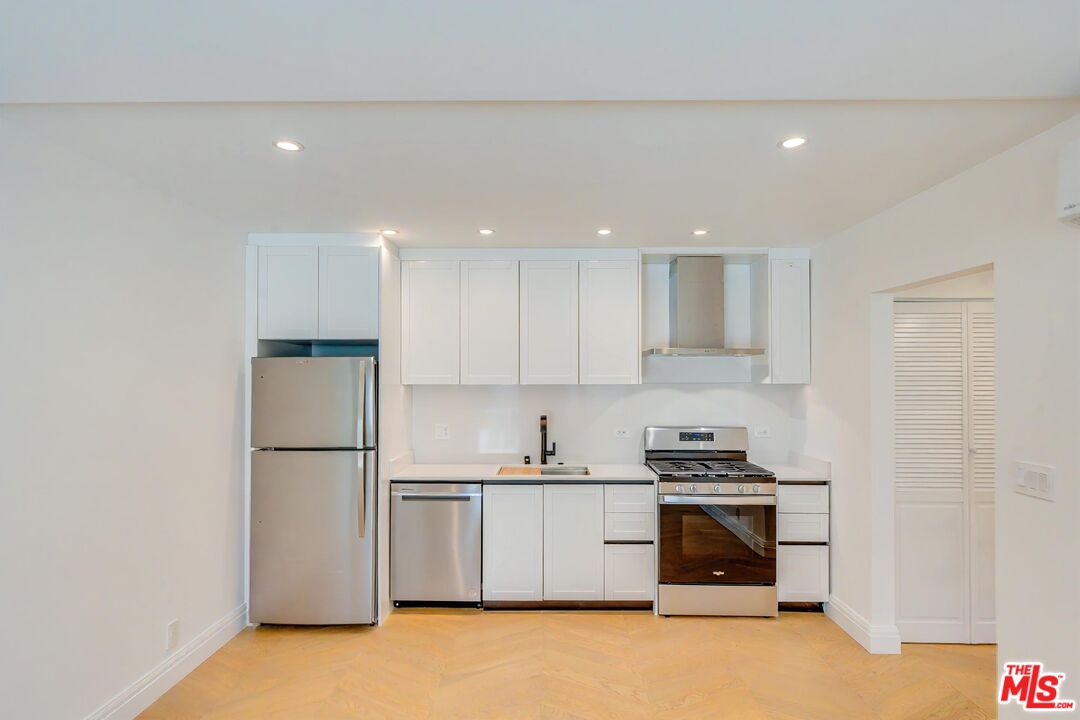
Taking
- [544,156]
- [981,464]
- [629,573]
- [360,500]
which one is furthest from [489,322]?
[981,464]

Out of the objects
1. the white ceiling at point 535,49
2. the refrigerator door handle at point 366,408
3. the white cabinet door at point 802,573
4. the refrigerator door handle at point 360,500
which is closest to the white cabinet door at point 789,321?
the white cabinet door at point 802,573

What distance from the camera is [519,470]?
154 inches

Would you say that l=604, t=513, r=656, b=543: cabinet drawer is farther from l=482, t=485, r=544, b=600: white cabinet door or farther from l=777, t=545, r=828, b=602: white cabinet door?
l=777, t=545, r=828, b=602: white cabinet door

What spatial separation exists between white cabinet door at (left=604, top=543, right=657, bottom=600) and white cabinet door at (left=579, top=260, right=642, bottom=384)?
1171 mm

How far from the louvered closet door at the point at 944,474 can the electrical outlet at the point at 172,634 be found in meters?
4.00

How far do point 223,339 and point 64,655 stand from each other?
169 cm

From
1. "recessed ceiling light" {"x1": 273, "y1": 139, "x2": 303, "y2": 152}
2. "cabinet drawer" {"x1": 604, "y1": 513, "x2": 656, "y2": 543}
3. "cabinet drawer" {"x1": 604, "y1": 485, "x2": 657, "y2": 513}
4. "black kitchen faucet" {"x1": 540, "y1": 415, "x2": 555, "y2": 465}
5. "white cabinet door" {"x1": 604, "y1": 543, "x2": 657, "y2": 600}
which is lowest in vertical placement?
"white cabinet door" {"x1": 604, "y1": 543, "x2": 657, "y2": 600}

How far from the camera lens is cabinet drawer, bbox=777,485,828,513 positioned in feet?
11.8

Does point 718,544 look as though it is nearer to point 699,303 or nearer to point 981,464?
point 981,464

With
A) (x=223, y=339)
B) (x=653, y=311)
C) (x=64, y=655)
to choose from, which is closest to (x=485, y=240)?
(x=653, y=311)

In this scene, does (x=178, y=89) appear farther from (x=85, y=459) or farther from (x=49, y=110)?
(x=85, y=459)

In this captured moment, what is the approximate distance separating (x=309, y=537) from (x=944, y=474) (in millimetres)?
3822

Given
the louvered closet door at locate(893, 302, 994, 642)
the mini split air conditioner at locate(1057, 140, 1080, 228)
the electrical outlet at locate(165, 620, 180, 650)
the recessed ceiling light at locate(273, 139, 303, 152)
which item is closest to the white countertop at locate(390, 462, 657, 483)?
the electrical outlet at locate(165, 620, 180, 650)

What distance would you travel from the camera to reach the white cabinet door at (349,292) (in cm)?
347
